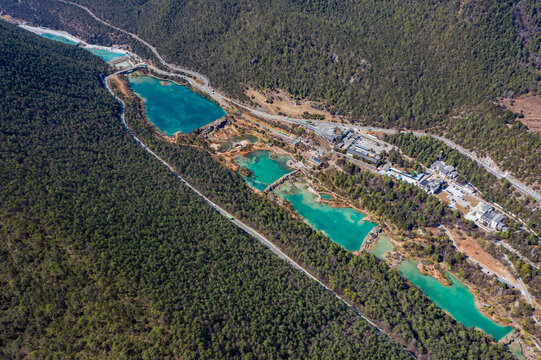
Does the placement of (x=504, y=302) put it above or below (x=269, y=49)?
below

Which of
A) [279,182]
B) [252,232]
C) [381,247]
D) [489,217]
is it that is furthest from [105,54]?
[489,217]

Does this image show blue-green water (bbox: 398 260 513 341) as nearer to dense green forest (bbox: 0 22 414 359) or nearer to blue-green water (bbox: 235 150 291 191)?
dense green forest (bbox: 0 22 414 359)

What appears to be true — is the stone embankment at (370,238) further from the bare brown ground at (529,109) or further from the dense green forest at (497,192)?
the bare brown ground at (529,109)

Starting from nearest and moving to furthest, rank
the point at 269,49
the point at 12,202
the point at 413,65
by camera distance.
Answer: the point at 12,202, the point at 413,65, the point at 269,49

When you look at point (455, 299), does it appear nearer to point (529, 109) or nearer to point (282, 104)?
point (529, 109)

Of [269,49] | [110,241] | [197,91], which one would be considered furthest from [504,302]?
[197,91]

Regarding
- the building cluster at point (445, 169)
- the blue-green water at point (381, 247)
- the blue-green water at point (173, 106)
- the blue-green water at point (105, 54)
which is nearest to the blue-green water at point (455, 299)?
the blue-green water at point (381, 247)

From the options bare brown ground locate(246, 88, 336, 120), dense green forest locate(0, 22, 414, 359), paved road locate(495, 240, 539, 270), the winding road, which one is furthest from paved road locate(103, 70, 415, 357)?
bare brown ground locate(246, 88, 336, 120)

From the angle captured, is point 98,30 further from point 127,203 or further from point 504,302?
point 504,302
